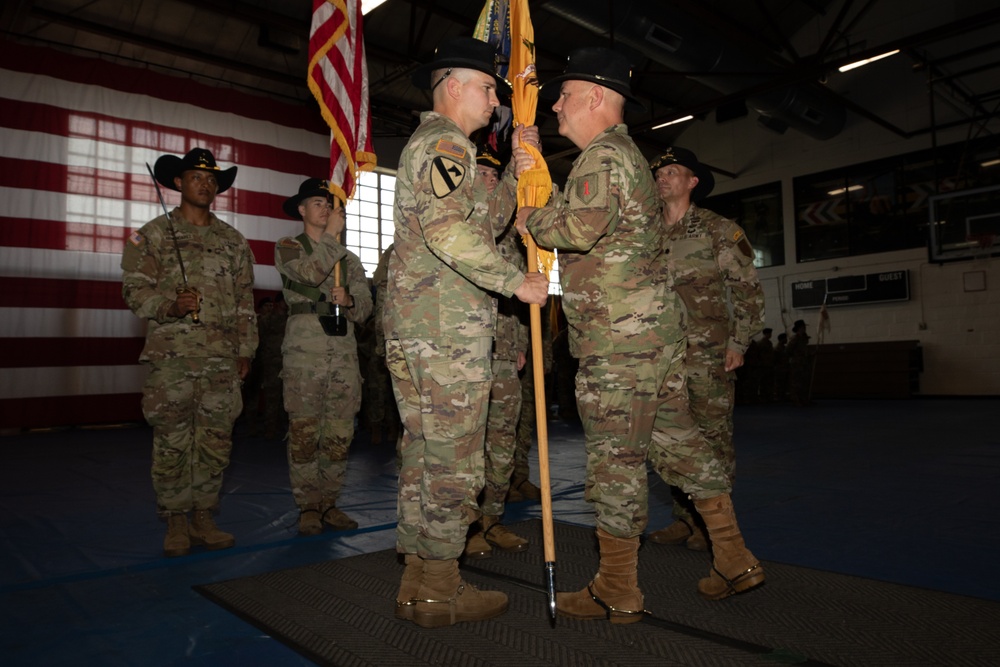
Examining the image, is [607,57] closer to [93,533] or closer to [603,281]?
[603,281]

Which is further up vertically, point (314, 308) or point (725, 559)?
point (314, 308)

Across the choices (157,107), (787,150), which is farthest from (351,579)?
(787,150)

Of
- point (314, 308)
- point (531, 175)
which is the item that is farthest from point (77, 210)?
point (531, 175)

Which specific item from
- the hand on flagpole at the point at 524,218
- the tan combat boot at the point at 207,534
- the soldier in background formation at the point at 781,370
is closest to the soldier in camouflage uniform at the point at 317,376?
the tan combat boot at the point at 207,534

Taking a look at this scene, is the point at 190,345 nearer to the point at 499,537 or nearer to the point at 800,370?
the point at 499,537

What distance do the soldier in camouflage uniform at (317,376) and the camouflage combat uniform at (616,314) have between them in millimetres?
1591

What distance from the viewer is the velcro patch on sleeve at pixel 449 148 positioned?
6.97 ft

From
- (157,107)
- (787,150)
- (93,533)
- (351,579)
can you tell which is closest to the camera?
(351,579)

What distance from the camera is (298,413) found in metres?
3.48

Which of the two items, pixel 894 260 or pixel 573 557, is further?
pixel 894 260

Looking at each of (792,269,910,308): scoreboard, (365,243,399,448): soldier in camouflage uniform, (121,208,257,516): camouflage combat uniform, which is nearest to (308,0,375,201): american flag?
(121,208,257,516): camouflage combat uniform

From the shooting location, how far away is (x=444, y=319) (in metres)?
2.19

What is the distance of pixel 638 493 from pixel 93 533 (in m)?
2.86

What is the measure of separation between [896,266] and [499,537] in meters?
13.9
